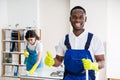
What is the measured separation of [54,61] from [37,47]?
71.4 inches

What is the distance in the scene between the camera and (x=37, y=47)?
3.47 m

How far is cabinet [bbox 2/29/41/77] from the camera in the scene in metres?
5.23

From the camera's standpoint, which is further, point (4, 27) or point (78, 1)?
point (4, 27)

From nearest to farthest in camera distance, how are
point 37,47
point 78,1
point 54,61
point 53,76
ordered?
1. point 54,61
2. point 53,76
3. point 37,47
4. point 78,1

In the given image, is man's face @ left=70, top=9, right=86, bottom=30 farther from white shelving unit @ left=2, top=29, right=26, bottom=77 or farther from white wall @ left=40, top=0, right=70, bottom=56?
white shelving unit @ left=2, top=29, right=26, bottom=77

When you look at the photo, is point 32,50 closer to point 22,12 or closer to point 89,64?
point 22,12

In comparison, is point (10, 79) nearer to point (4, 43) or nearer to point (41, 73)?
point (4, 43)

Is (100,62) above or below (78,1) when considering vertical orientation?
below

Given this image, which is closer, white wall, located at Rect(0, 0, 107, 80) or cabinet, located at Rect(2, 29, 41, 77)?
white wall, located at Rect(0, 0, 107, 80)

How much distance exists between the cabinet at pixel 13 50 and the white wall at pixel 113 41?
2.09 meters

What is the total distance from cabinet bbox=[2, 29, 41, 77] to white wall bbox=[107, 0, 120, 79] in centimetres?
209

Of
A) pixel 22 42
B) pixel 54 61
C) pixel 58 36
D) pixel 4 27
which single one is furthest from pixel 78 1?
pixel 54 61

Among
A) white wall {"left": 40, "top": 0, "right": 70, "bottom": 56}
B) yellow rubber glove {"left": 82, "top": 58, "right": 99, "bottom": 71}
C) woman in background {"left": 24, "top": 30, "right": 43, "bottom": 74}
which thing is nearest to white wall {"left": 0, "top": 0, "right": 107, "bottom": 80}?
white wall {"left": 40, "top": 0, "right": 70, "bottom": 56}

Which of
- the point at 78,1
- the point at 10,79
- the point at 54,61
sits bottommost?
the point at 10,79
